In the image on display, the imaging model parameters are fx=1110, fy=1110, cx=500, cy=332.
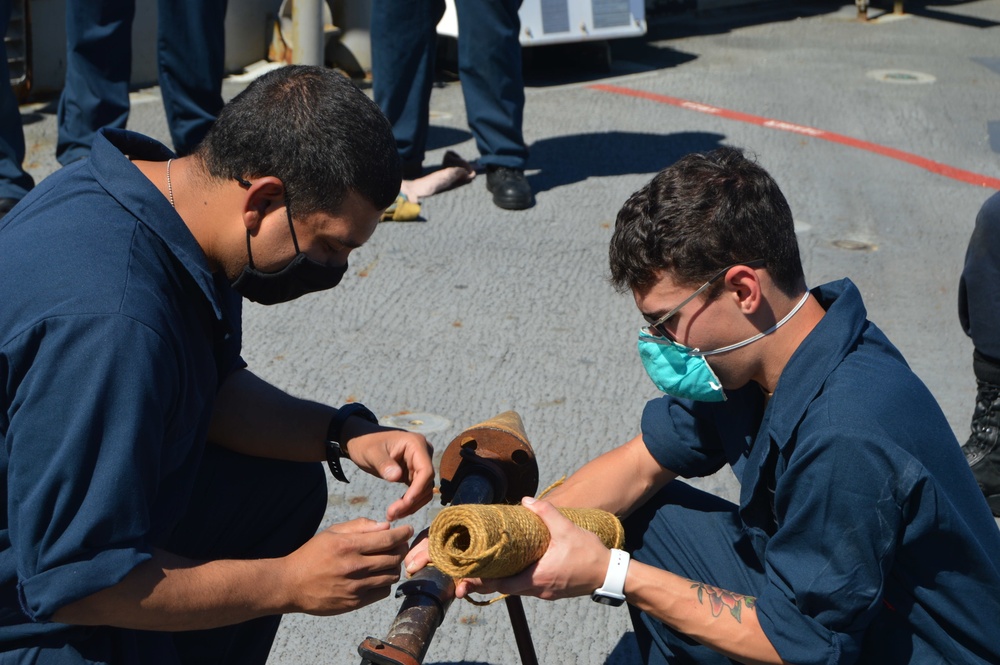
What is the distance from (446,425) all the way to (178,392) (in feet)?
5.61

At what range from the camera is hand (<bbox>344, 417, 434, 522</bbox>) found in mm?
2230

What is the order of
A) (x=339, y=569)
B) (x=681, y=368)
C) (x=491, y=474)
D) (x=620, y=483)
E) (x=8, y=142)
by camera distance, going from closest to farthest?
(x=339, y=569) < (x=681, y=368) < (x=491, y=474) < (x=620, y=483) < (x=8, y=142)

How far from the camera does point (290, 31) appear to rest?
690cm

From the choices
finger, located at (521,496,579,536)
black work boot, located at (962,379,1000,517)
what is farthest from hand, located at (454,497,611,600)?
black work boot, located at (962,379,1000,517)

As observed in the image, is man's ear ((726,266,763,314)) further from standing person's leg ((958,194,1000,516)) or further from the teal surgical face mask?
standing person's leg ((958,194,1000,516))

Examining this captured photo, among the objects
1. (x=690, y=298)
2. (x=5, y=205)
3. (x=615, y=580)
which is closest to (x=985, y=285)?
(x=690, y=298)

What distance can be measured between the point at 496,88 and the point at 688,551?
10.3 ft

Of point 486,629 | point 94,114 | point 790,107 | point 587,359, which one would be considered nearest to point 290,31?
point 94,114

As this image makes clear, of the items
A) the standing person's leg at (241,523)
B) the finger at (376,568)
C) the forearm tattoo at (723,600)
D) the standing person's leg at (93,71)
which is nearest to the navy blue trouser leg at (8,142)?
the standing person's leg at (93,71)

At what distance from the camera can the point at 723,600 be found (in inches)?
78.4

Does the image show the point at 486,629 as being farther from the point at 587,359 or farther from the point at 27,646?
the point at 587,359

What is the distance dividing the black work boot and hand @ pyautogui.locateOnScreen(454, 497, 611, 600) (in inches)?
67.2

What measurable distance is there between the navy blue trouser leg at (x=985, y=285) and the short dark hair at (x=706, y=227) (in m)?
1.36

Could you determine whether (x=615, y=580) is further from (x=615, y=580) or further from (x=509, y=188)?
(x=509, y=188)
